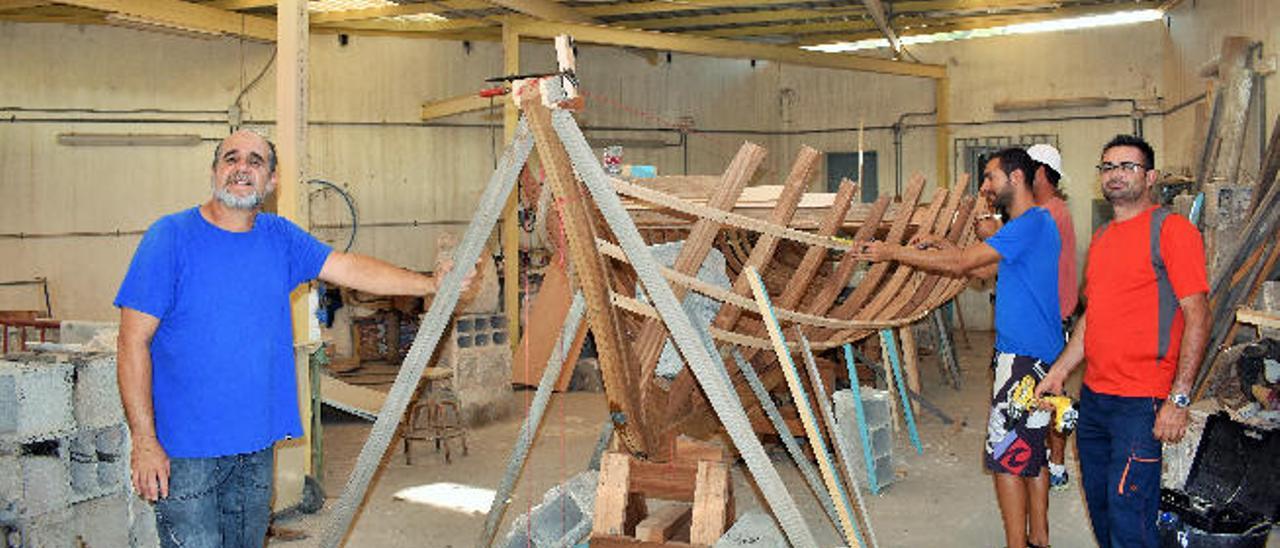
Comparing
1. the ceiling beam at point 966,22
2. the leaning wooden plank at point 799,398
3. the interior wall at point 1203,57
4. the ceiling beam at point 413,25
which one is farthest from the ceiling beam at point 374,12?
the leaning wooden plank at point 799,398

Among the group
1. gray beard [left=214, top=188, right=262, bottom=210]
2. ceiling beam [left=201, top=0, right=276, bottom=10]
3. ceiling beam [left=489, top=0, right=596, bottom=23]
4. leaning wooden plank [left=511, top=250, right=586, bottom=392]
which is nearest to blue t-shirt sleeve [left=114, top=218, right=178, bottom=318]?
gray beard [left=214, top=188, right=262, bottom=210]

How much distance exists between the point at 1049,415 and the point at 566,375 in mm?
2946

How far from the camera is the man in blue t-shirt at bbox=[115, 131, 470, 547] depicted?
3174 millimetres

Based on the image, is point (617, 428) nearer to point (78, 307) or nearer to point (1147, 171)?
point (1147, 171)

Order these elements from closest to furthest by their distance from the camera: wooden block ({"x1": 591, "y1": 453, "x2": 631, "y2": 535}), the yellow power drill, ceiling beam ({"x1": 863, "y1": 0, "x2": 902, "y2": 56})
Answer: the yellow power drill → wooden block ({"x1": 591, "y1": 453, "x2": 631, "y2": 535}) → ceiling beam ({"x1": 863, "y1": 0, "x2": 902, "y2": 56})

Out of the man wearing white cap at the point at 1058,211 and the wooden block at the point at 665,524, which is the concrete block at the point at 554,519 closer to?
the wooden block at the point at 665,524

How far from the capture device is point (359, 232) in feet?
44.6

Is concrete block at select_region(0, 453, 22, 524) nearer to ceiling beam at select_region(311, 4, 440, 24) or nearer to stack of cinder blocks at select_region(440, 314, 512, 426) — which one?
stack of cinder blocks at select_region(440, 314, 512, 426)

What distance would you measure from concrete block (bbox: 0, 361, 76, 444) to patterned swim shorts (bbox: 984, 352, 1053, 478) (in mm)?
4073

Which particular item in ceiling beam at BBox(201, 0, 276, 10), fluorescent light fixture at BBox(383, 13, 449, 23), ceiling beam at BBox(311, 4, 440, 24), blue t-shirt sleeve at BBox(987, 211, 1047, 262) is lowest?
blue t-shirt sleeve at BBox(987, 211, 1047, 262)

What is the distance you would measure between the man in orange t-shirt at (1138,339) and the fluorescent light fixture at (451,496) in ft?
12.0

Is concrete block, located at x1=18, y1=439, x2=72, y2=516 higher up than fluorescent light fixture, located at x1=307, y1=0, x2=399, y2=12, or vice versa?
fluorescent light fixture, located at x1=307, y1=0, x2=399, y2=12

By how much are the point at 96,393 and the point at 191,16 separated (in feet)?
21.0

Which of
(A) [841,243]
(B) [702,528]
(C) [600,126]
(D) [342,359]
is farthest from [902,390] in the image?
(C) [600,126]
